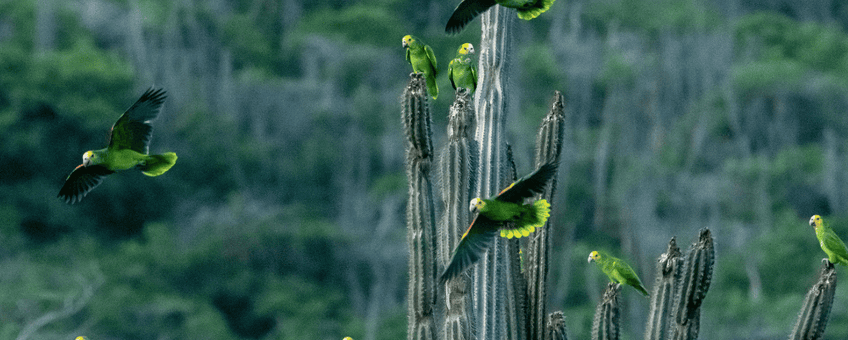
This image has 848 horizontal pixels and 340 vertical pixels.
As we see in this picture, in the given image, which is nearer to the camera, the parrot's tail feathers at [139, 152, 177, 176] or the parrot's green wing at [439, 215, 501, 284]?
the parrot's green wing at [439, 215, 501, 284]

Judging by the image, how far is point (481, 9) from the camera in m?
4.46

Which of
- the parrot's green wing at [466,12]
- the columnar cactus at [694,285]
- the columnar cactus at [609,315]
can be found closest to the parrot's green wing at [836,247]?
the columnar cactus at [694,285]

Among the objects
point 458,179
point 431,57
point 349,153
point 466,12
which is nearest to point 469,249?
point 458,179

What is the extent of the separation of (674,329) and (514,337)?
869 millimetres

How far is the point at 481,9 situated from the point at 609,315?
1.80 m

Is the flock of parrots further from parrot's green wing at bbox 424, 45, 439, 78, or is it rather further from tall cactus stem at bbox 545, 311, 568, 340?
tall cactus stem at bbox 545, 311, 568, 340

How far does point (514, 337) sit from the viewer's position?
5316mm

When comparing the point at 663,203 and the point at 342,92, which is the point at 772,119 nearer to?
the point at 663,203

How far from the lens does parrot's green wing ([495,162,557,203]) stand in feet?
12.9

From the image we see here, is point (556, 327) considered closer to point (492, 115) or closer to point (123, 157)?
point (492, 115)

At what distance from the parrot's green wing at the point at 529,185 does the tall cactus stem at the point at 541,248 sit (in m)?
1.18

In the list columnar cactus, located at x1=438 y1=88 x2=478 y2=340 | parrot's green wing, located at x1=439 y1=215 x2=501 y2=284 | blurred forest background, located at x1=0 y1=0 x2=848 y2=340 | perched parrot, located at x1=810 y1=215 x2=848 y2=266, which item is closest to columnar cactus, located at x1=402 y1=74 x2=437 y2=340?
columnar cactus, located at x1=438 y1=88 x2=478 y2=340

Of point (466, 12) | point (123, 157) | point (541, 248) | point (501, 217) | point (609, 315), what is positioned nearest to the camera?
point (501, 217)

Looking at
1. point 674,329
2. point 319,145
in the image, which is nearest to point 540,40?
point 319,145
